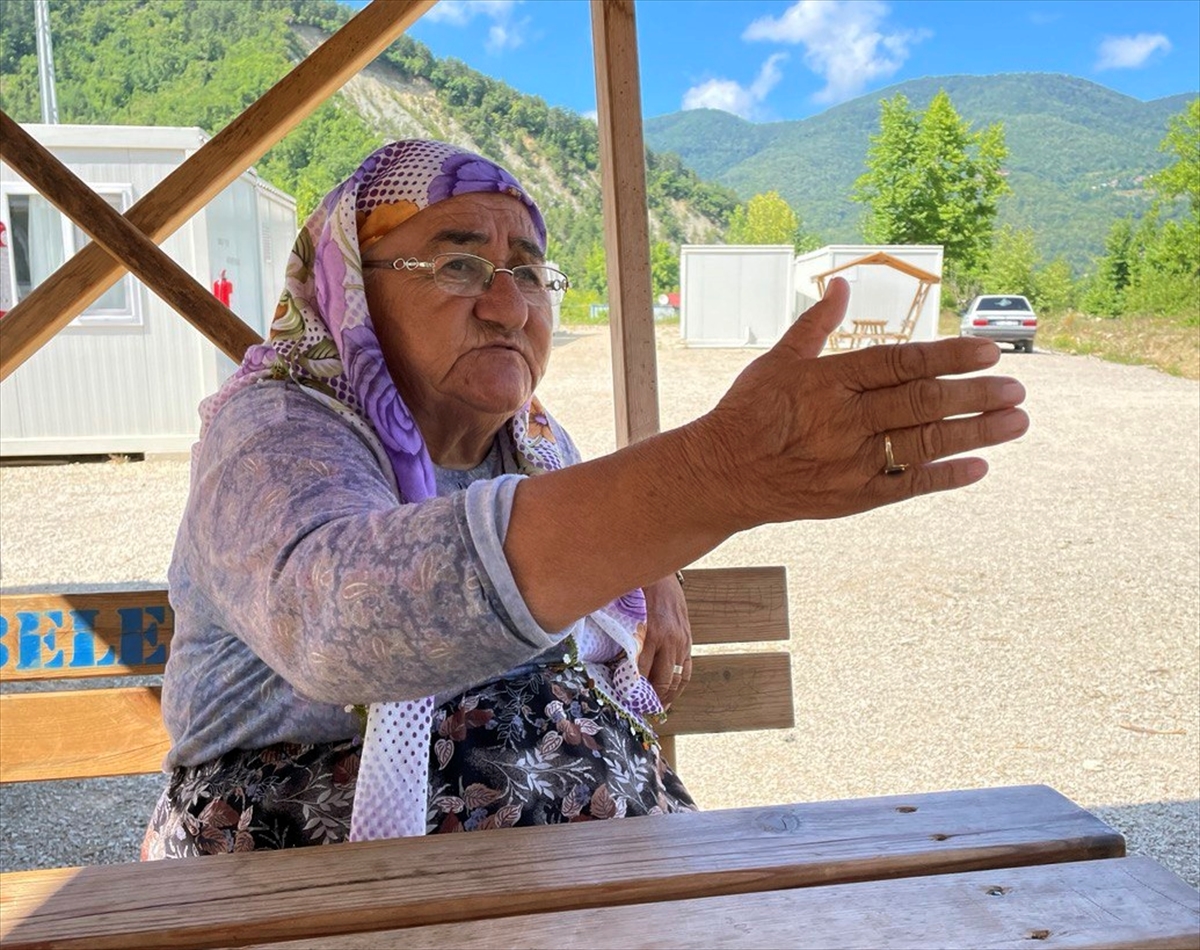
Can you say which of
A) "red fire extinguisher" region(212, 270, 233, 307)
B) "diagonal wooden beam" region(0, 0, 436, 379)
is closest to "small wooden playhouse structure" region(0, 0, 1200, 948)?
"diagonal wooden beam" region(0, 0, 436, 379)

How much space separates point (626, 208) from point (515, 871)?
1727mm

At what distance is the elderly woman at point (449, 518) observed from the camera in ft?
A: 3.15

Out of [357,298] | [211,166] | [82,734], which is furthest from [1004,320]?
[357,298]

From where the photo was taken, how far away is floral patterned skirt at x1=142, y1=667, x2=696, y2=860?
1425mm

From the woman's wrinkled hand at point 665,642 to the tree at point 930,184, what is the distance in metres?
42.3

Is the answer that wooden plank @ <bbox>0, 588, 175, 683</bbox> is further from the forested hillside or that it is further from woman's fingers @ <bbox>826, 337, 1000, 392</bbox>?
the forested hillside

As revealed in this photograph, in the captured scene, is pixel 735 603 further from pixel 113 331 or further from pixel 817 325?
pixel 113 331

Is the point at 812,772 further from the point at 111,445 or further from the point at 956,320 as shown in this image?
the point at 956,320

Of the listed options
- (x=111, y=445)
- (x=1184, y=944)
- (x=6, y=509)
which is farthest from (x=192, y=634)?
(x=111, y=445)

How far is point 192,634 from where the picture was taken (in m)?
1.52

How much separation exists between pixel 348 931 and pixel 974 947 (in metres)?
0.60

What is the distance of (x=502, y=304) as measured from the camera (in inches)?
64.4

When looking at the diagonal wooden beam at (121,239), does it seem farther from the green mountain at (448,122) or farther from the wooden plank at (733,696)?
the green mountain at (448,122)

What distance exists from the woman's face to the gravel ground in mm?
2914
